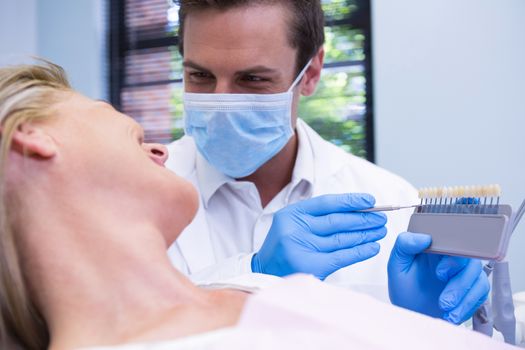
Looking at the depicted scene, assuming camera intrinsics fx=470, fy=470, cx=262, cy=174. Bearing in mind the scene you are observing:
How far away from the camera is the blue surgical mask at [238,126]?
1469 millimetres

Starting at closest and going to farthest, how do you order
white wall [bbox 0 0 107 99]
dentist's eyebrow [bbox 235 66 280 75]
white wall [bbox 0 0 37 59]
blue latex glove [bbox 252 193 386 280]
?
1. blue latex glove [bbox 252 193 386 280]
2. dentist's eyebrow [bbox 235 66 280 75]
3. white wall [bbox 0 0 37 59]
4. white wall [bbox 0 0 107 99]

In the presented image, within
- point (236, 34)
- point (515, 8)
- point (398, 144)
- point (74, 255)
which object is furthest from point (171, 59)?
point (74, 255)

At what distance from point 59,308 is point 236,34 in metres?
0.92

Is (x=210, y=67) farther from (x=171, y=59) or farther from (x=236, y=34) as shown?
(x=171, y=59)

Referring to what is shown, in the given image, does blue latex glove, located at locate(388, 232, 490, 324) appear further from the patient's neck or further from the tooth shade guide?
the patient's neck

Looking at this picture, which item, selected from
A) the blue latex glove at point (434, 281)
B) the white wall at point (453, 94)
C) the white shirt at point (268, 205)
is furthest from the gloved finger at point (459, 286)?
the white wall at point (453, 94)

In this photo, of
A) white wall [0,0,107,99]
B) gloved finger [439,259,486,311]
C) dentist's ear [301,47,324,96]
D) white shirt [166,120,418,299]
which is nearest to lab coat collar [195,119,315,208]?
white shirt [166,120,418,299]

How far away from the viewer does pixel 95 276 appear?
2.64 feet

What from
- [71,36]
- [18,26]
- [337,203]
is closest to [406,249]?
[337,203]

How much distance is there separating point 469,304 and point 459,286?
0.05 meters

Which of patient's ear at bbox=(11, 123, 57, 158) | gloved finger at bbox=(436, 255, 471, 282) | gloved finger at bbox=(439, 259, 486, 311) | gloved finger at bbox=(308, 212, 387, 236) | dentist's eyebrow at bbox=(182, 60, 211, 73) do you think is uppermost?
dentist's eyebrow at bbox=(182, 60, 211, 73)

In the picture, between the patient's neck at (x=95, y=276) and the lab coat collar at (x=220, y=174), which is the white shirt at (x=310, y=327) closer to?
the patient's neck at (x=95, y=276)

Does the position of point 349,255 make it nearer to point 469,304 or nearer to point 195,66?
point 469,304

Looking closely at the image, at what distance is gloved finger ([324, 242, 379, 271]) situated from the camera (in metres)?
1.23
